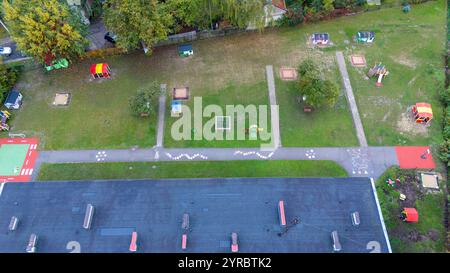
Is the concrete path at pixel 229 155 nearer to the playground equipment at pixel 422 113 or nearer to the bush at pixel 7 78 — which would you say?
the playground equipment at pixel 422 113

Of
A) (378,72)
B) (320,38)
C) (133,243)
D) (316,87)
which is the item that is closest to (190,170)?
(133,243)

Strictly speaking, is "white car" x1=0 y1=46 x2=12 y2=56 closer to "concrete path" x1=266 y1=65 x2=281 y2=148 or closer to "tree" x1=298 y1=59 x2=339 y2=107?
"concrete path" x1=266 y1=65 x2=281 y2=148

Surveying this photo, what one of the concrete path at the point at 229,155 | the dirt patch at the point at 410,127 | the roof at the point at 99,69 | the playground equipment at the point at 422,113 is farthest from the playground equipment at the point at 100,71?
the playground equipment at the point at 422,113

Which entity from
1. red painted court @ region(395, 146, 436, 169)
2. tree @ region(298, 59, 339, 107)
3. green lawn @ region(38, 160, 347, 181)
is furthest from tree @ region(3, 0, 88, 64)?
red painted court @ region(395, 146, 436, 169)

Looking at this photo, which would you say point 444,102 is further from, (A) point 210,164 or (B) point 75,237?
(B) point 75,237

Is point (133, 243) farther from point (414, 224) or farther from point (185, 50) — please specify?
point (185, 50)
